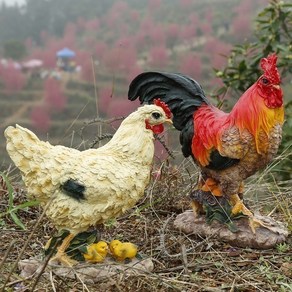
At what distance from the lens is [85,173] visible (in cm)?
158

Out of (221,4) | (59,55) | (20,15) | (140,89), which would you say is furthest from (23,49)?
(140,89)

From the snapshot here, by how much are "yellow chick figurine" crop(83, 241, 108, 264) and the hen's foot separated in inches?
20.2

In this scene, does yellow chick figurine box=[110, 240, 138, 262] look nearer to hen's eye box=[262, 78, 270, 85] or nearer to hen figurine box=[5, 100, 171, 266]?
hen figurine box=[5, 100, 171, 266]

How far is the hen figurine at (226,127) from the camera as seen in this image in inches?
71.8

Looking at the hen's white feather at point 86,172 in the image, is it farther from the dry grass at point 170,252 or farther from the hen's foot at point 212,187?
the hen's foot at point 212,187

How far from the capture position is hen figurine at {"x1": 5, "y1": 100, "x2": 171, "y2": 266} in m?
1.57

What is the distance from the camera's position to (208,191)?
2.01 metres

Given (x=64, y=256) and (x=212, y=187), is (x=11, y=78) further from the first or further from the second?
(x=64, y=256)

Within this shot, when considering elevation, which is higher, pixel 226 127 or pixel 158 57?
pixel 226 127

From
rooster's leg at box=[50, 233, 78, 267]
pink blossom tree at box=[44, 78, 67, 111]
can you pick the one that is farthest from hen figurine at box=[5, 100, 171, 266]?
pink blossom tree at box=[44, 78, 67, 111]

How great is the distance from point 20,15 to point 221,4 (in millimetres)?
4704

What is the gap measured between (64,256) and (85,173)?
26 centimetres

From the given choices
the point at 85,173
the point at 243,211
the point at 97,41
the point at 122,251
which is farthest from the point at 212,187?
the point at 97,41

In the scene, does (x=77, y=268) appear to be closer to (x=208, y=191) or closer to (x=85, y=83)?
(x=208, y=191)
